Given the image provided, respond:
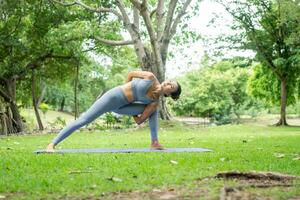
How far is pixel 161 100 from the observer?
791 inches

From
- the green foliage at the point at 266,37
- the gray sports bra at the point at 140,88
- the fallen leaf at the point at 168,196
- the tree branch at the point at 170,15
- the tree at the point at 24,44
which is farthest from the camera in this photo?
the green foliage at the point at 266,37

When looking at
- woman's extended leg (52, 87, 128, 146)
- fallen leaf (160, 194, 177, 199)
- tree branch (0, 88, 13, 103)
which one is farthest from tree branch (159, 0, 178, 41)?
fallen leaf (160, 194, 177, 199)

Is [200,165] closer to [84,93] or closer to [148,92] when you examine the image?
[148,92]

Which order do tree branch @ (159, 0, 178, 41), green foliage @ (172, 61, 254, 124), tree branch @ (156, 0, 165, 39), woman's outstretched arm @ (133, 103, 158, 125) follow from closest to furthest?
1. woman's outstretched arm @ (133, 103, 158, 125)
2. tree branch @ (159, 0, 178, 41)
3. tree branch @ (156, 0, 165, 39)
4. green foliage @ (172, 61, 254, 124)

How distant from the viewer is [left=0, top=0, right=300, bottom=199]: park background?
181 inches

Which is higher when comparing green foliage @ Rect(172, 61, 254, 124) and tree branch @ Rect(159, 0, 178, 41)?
tree branch @ Rect(159, 0, 178, 41)

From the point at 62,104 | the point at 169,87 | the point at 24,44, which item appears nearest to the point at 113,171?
the point at 169,87

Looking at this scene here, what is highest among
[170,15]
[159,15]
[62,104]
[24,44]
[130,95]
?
[159,15]

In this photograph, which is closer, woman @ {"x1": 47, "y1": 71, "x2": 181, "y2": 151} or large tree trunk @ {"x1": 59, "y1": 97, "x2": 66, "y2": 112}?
woman @ {"x1": 47, "y1": 71, "x2": 181, "y2": 151}

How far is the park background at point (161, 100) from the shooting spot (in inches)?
181

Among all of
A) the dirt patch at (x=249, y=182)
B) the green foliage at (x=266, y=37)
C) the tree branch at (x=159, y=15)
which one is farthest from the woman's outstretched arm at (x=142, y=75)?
the green foliage at (x=266, y=37)

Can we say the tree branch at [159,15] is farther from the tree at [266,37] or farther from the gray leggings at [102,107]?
the gray leggings at [102,107]

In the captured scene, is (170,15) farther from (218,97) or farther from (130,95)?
(218,97)

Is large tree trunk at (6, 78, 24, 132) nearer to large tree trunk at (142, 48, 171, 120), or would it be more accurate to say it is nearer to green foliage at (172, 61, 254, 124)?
large tree trunk at (142, 48, 171, 120)
